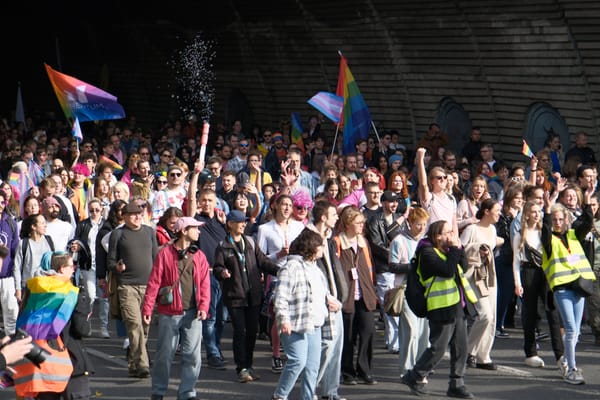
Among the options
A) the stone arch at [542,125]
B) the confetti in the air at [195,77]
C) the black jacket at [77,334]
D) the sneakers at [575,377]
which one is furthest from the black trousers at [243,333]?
the confetti in the air at [195,77]

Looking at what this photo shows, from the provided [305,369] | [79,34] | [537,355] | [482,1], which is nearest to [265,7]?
[482,1]

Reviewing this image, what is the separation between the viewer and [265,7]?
95.2 ft

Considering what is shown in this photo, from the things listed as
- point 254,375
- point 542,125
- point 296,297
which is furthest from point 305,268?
point 542,125

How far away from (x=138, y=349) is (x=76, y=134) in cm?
743

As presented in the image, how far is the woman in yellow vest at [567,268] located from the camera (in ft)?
41.8

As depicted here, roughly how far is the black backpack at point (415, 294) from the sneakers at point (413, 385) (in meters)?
0.58

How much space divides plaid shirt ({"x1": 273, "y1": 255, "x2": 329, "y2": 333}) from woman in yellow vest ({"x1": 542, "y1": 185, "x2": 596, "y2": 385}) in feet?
8.75

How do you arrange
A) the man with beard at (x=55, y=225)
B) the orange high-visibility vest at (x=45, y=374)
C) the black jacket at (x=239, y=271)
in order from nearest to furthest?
the orange high-visibility vest at (x=45, y=374), the black jacket at (x=239, y=271), the man with beard at (x=55, y=225)

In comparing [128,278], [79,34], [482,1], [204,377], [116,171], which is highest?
[79,34]

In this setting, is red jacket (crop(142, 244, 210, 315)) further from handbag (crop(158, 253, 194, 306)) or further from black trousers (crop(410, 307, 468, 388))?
black trousers (crop(410, 307, 468, 388))

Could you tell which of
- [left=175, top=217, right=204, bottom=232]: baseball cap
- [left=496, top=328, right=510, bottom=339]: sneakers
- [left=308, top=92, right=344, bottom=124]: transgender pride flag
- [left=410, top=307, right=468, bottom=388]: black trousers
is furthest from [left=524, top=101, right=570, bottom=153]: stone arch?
[left=175, top=217, right=204, bottom=232]: baseball cap

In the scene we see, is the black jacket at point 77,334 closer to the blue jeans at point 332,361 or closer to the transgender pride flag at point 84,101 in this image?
the blue jeans at point 332,361

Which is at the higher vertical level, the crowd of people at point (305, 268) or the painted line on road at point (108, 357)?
the crowd of people at point (305, 268)

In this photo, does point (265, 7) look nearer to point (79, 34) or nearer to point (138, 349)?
point (79, 34)
